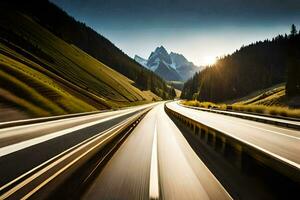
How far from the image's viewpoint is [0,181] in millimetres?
5508

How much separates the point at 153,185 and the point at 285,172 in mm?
2516

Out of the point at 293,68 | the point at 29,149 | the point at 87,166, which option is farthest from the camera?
the point at 293,68

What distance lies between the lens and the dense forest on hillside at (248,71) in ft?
447

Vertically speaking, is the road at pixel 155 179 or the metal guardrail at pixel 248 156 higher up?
the metal guardrail at pixel 248 156

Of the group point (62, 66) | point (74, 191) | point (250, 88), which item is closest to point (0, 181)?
point (74, 191)

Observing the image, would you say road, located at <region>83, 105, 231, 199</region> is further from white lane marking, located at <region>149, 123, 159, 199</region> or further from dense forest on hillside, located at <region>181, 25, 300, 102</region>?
dense forest on hillside, located at <region>181, 25, 300, 102</region>

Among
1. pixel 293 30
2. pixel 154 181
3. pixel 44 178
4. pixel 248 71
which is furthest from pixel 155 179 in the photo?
pixel 248 71

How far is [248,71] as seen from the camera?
502 ft

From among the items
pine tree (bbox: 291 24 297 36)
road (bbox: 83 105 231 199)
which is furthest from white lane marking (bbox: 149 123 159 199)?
pine tree (bbox: 291 24 297 36)

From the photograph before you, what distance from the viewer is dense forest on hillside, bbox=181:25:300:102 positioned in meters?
136

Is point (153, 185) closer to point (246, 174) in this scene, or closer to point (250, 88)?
point (246, 174)

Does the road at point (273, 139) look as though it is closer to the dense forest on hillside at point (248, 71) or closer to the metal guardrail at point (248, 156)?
the metal guardrail at point (248, 156)

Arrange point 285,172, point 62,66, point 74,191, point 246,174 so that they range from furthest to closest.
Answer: point 62,66 < point 246,174 < point 74,191 < point 285,172

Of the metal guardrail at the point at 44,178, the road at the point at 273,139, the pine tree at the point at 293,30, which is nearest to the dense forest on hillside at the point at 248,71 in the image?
the pine tree at the point at 293,30
